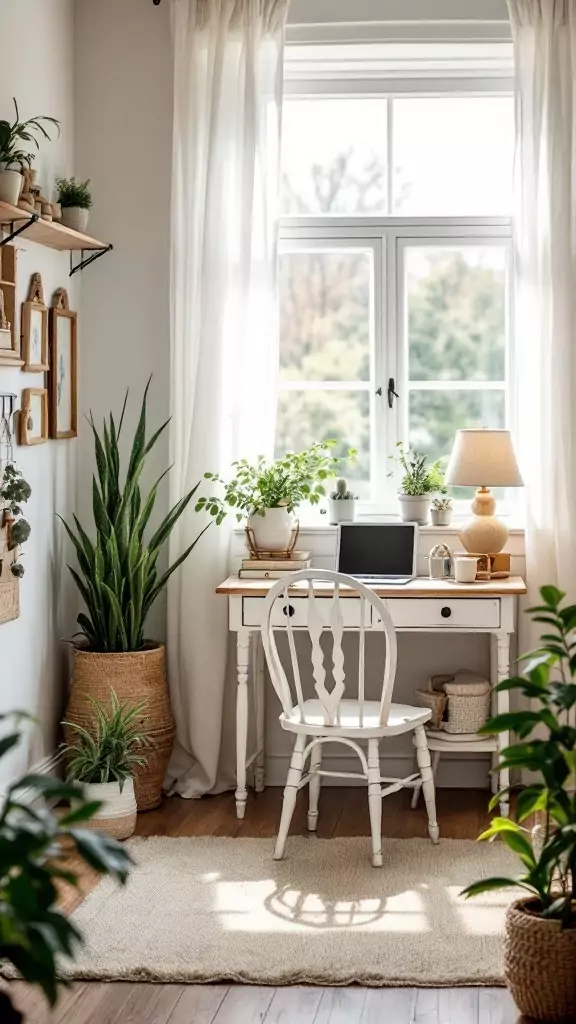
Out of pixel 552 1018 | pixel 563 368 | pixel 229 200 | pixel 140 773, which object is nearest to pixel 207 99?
pixel 229 200

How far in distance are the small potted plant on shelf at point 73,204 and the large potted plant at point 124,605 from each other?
0.62 metres

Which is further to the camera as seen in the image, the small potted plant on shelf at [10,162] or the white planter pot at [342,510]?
the white planter pot at [342,510]

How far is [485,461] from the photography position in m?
4.14

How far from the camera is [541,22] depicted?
4.34m

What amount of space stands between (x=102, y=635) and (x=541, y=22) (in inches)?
100

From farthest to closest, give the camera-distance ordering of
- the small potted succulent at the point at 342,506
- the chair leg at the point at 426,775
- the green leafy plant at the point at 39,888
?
the small potted succulent at the point at 342,506, the chair leg at the point at 426,775, the green leafy plant at the point at 39,888

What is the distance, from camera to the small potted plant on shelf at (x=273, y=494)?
14.3ft

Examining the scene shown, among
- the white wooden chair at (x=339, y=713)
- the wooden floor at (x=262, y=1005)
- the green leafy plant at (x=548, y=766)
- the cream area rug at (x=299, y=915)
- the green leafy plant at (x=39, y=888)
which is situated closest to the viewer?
the green leafy plant at (x=39, y=888)

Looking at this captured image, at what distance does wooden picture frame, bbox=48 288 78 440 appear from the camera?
4.29 metres

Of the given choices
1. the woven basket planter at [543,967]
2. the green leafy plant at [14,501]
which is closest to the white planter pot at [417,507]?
the green leafy plant at [14,501]

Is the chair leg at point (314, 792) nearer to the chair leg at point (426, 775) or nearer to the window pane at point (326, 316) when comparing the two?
the chair leg at point (426, 775)

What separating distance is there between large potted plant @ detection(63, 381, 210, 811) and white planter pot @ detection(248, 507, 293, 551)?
0.71ft

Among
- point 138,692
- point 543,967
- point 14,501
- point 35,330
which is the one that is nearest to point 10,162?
point 35,330

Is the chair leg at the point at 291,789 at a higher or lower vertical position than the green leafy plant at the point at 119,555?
lower
